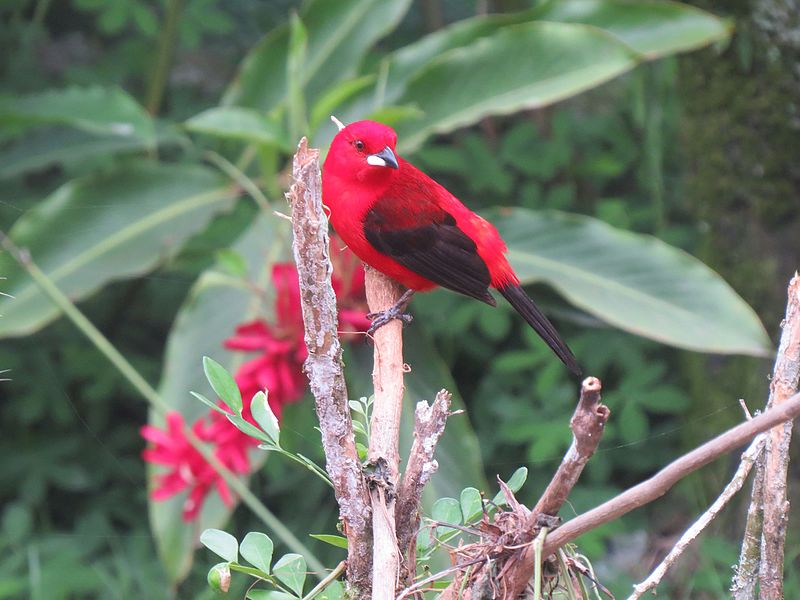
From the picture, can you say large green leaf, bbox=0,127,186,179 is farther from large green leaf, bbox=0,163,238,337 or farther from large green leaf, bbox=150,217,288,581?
large green leaf, bbox=150,217,288,581

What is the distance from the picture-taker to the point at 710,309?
6.71 feet

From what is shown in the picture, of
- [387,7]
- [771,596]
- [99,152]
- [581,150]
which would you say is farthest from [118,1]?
[771,596]

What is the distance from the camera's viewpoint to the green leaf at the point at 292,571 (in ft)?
2.43

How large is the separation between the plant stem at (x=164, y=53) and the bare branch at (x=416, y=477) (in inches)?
88.3

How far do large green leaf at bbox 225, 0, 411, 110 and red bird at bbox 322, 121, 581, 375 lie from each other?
1.20m

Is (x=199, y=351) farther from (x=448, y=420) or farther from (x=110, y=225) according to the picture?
(x=448, y=420)

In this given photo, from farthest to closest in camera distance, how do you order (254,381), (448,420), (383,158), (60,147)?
(60,147) < (448,420) < (254,381) < (383,158)

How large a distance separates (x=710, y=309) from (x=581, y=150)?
110cm

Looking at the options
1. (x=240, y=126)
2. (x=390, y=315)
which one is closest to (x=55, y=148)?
(x=240, y=126)

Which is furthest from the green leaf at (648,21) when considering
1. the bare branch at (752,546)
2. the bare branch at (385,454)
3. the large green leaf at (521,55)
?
the bare branch at (752,546)

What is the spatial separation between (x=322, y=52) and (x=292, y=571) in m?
1.88

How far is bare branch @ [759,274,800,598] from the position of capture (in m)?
0.75

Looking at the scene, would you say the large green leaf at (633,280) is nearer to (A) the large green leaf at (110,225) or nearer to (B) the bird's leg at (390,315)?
(A) the large green leaf at (110,225)

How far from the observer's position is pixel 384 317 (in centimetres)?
113
